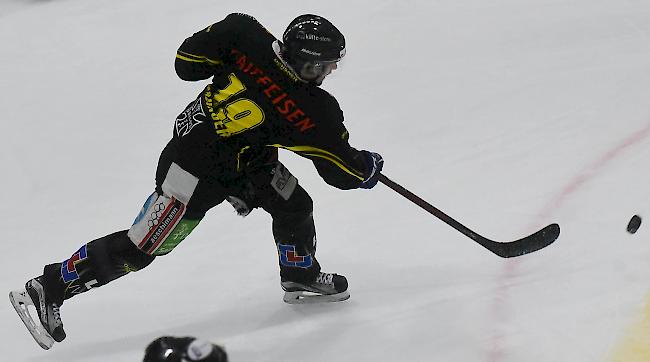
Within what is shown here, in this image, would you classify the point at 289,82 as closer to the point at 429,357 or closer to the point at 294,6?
the point at 429,357

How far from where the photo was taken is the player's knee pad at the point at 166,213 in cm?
272

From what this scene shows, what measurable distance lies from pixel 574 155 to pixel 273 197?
159 cm

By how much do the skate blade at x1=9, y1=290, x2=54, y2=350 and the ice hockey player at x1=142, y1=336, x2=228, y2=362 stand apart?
1349 millimetres

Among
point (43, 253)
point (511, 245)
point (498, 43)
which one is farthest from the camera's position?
point (498, 43)

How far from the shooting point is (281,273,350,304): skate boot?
121 inches

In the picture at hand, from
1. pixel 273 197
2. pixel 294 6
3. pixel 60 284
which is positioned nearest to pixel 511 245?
pixel 273 197

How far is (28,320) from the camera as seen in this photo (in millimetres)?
2820

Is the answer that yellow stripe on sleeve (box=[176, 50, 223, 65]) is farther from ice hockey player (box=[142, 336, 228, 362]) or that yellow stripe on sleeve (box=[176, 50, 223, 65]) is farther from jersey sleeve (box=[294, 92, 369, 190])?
ice hockey player (box=[142, 336, 228, 362])

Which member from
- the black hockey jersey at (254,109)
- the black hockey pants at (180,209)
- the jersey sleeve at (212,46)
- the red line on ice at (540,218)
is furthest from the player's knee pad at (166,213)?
the red line on ice at (540,218)

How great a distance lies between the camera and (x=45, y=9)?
5383 mm

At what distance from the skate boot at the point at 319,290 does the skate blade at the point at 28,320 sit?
31.6 inches

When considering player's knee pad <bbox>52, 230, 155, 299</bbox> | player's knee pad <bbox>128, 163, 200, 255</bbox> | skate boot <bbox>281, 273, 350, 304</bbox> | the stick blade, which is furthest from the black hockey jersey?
the stick blade

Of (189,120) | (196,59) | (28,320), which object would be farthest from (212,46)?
(28,320)

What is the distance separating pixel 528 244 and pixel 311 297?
78cm
